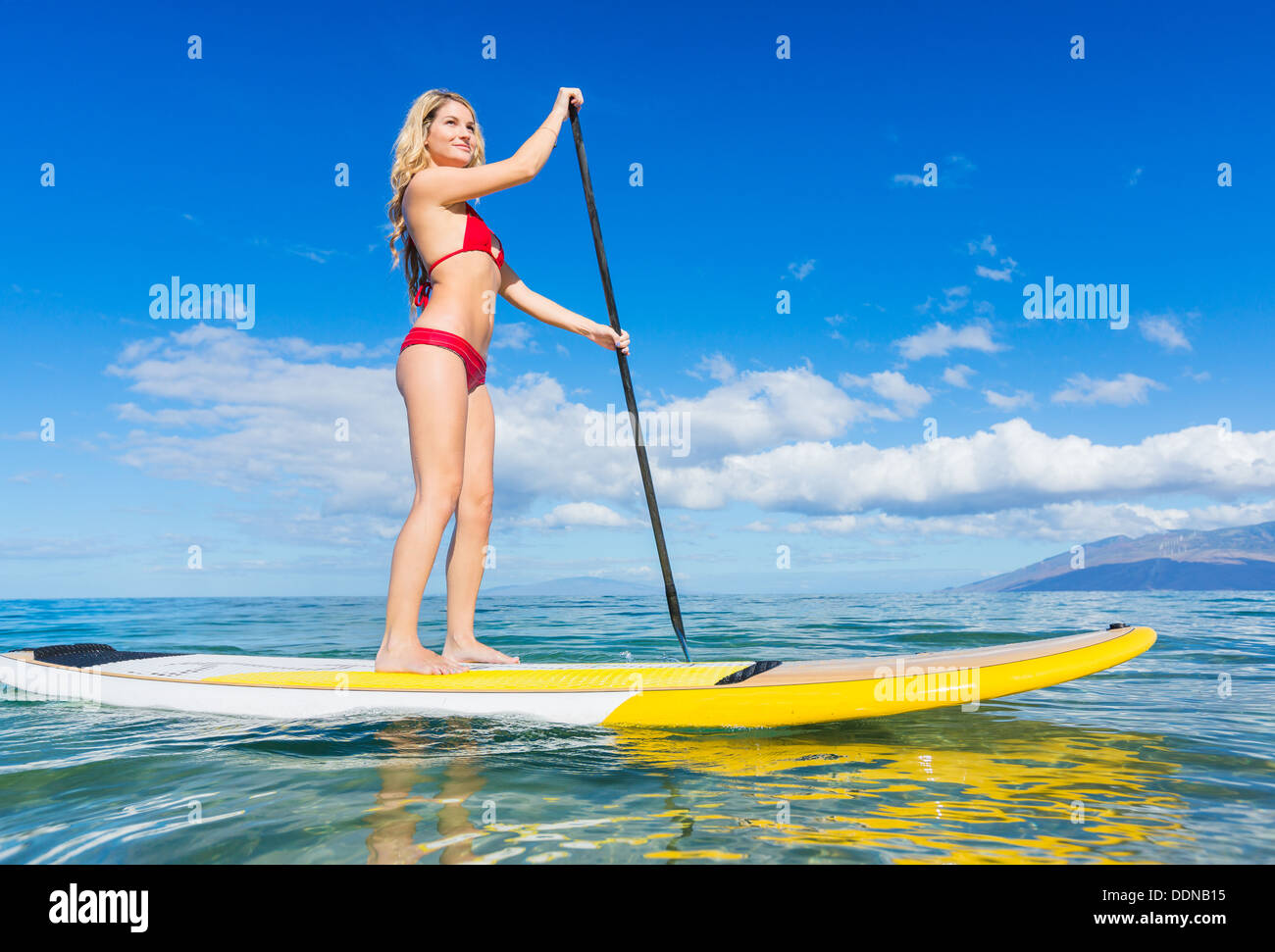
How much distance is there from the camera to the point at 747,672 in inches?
143

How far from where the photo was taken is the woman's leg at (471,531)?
429 cm

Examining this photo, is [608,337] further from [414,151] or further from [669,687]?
[669,687]

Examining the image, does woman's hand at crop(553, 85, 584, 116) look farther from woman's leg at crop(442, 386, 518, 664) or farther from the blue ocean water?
the blue ocean water

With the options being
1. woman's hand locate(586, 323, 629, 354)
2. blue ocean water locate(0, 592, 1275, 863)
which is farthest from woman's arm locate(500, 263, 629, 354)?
blue ocean water locate(0, 592, 1275, 863)

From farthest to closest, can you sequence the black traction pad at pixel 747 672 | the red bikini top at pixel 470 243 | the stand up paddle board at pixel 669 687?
1. the red bikini top at pixel 470 243
2. the black traction pad at pixel 747 672
3. the stand up paddle board at pixel 669 687

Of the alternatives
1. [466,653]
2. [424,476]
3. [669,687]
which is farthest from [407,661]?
[669,687]

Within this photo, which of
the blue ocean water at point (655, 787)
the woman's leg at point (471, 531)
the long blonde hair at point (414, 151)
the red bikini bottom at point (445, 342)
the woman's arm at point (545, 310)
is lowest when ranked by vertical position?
the blue ocean water at point (655, 787)

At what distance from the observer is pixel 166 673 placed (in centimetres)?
434

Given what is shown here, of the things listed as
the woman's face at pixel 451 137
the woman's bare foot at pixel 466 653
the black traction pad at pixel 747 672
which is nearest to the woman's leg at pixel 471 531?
the woman's bare foot at pixel 466 653

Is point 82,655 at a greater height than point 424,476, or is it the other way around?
point 424,476

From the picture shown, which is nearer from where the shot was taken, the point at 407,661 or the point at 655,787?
the point at 655,787

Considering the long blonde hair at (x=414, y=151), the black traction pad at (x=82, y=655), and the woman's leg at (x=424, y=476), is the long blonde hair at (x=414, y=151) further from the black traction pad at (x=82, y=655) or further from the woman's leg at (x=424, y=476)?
the black traction pad at (x=82, y=655)

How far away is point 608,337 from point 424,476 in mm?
1450
